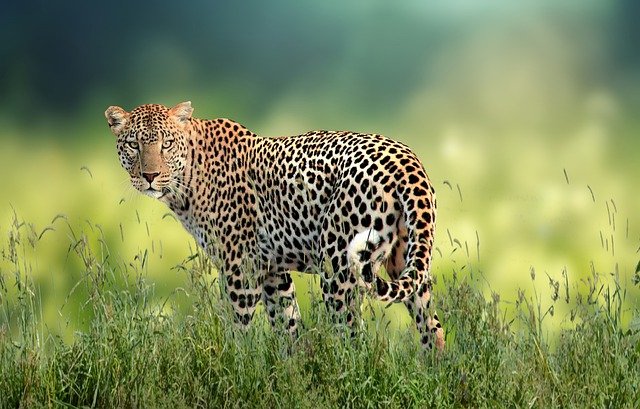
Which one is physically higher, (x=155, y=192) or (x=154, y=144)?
(x=154, y=144)

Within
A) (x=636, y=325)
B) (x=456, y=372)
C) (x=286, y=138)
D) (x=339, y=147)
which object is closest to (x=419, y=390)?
(x=456, y=372)

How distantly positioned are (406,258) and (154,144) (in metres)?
2.43

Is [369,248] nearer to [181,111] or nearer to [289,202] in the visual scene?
[289,202]

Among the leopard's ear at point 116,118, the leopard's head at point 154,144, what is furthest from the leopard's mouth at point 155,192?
the leopard's ear at point 116,118

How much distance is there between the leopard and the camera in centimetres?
683

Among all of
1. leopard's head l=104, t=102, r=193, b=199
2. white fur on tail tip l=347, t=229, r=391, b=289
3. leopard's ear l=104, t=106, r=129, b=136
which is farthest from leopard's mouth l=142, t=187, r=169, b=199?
white fur on tail tip l=347, t=229, r=391, b=289

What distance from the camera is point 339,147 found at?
7.58 m

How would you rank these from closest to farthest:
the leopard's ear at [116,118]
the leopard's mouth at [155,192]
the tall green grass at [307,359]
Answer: the tall green grass at [307,359] < the leopard's mouth at [155,192] < the leopard's ear at [116,118]

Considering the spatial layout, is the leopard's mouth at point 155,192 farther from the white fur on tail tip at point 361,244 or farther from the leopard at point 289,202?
the white fur on tail tip at point 361,244

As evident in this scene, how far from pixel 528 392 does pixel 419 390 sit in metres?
0.55

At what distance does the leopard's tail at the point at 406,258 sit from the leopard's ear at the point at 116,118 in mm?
2498

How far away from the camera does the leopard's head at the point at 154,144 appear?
8.20 metres

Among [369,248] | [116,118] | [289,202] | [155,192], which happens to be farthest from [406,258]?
[116,118]

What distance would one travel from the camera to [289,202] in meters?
7.74
